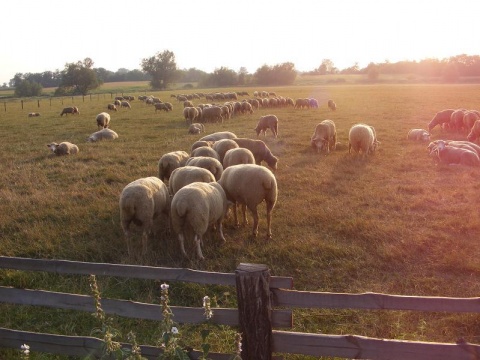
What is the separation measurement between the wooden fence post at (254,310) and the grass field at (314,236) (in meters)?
1.02

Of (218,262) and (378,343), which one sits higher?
(378,343)

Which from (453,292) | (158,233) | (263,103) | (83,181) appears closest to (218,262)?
(158,233)

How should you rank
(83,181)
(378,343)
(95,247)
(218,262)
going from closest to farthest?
(378,343)
(218,262)
(95,247)
(83,181)

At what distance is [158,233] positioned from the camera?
29.8 ft

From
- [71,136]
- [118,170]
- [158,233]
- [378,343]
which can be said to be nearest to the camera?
[378,343]

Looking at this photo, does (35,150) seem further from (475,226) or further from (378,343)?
(378,343)

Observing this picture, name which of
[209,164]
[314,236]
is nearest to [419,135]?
[209,164]

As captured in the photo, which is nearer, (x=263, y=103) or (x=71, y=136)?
(x=71, y=136)

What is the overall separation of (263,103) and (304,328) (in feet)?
119

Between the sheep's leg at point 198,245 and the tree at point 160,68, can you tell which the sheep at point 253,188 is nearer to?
the sheep's leg at point 198,245

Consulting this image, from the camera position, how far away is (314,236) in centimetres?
836

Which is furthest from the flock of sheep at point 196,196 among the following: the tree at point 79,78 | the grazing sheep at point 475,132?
the tree at point 79,78

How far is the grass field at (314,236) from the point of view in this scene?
5855 mm

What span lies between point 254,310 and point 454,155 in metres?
12.4
